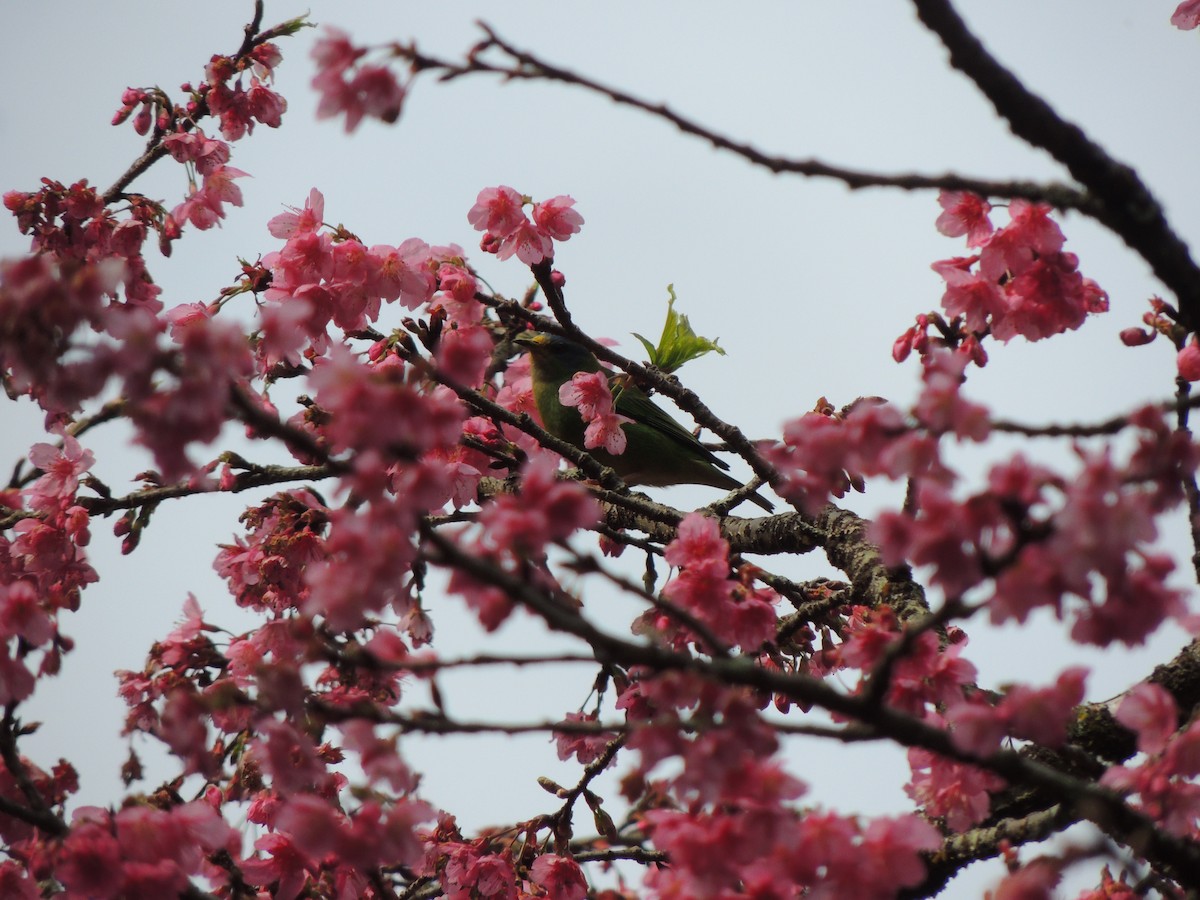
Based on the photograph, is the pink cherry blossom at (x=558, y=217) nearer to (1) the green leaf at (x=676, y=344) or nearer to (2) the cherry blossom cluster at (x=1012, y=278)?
(1) the green leaf at (x=676, y=344)

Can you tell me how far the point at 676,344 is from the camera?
449cm

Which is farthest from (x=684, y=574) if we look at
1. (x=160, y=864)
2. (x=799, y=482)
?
(x=160, y=864)

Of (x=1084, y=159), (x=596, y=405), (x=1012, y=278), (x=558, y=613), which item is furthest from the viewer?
(x=596, y=405)

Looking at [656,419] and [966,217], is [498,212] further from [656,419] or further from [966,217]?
[656,419]

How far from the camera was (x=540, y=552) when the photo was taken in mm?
1704

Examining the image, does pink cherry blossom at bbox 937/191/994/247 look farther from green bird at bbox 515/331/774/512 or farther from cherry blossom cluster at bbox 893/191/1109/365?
green bird at bbox 515/331/774/512

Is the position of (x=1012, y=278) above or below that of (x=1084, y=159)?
above

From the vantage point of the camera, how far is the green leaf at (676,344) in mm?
4473

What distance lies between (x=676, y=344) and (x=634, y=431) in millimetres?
2204

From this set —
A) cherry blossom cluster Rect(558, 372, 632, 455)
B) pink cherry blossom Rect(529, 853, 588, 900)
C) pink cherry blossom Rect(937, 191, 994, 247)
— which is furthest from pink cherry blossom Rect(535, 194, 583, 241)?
pink cherry blossom Rect(529, 853, 588, 900)

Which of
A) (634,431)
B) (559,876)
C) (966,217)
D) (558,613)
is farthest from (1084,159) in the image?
(634,431)

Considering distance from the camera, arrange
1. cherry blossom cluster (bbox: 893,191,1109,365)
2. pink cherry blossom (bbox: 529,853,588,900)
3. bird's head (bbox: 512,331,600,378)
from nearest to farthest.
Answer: cherry blossom cluster (bbox: 893,191,1109,365)
pink cherry blossom (bbox: 529,853,588,900)
bird's head (bbox: 512,331,600,378)

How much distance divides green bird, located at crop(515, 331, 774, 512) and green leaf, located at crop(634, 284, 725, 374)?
195 cm

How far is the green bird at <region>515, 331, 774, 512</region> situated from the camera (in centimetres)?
657
